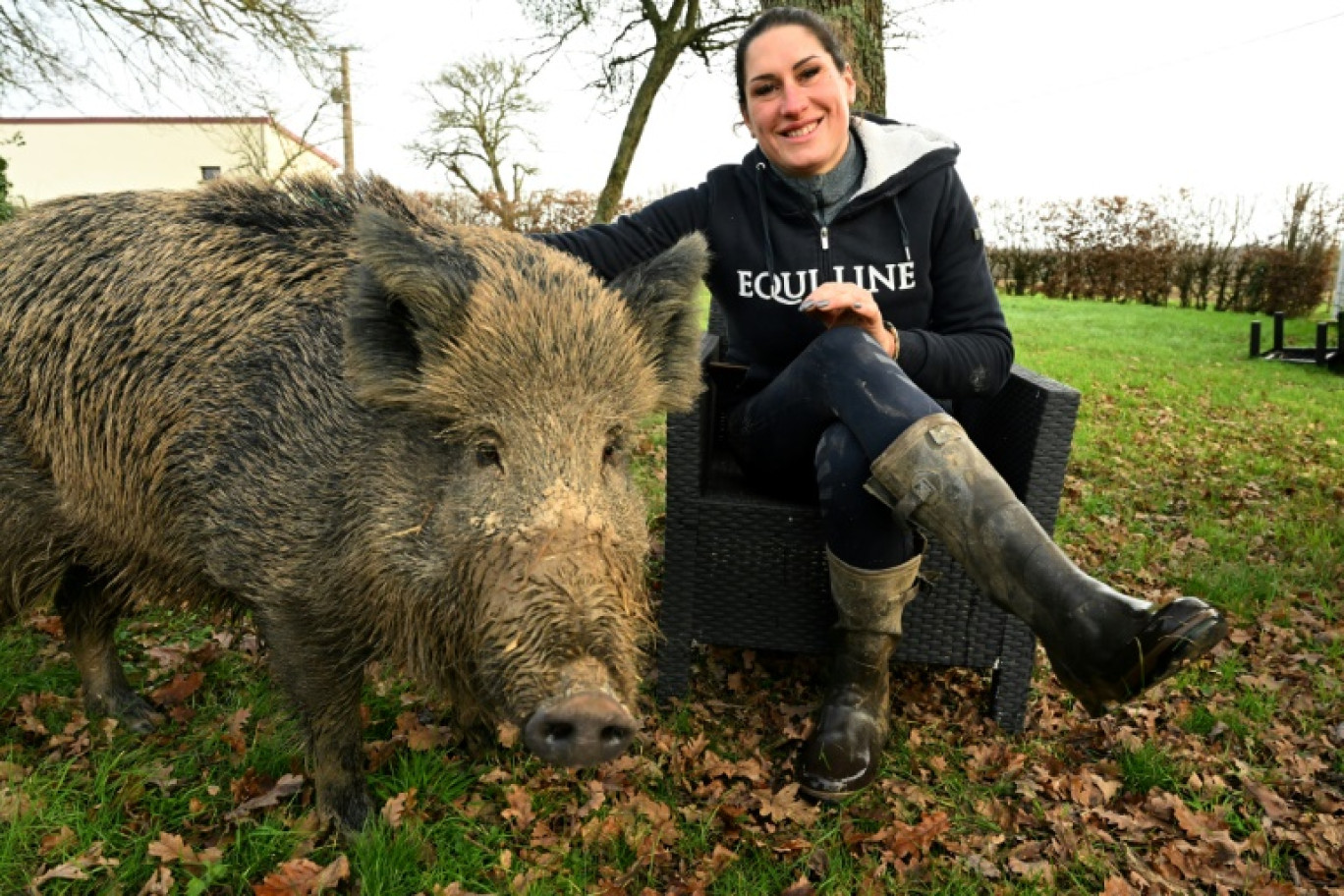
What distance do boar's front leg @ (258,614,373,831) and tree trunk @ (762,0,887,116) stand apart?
16.4ft

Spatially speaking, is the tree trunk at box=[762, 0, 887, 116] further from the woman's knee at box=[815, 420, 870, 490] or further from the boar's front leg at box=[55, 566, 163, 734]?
the boar's front leg at box=[55, 566, 163, 734]

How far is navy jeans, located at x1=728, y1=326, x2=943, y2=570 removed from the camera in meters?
2.54

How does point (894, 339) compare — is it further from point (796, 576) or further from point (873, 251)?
point (796, 576)

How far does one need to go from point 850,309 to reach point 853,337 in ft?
0.32

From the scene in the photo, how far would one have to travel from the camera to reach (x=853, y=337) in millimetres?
2699

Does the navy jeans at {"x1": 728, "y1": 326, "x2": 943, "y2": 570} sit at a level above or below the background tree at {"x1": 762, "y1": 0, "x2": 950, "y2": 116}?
below

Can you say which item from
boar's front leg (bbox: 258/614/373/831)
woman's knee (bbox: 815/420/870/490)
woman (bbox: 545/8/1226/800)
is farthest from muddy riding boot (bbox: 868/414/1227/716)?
boar's front leg (bbox: 258/614/373/831)

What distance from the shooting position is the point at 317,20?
529 inches

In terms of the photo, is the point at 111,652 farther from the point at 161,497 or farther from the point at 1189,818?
the point at 1189,818

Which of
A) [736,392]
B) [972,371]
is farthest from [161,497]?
[972,371]

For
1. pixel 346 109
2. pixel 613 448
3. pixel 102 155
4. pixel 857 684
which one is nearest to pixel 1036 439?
pixel 857 684

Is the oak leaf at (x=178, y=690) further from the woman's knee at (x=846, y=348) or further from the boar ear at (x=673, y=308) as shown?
the woman's knee at (x=846, y=348)

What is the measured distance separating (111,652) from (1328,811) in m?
4.04

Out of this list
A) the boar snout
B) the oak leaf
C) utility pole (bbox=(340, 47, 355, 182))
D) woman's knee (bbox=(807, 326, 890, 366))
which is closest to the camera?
the boar snout
